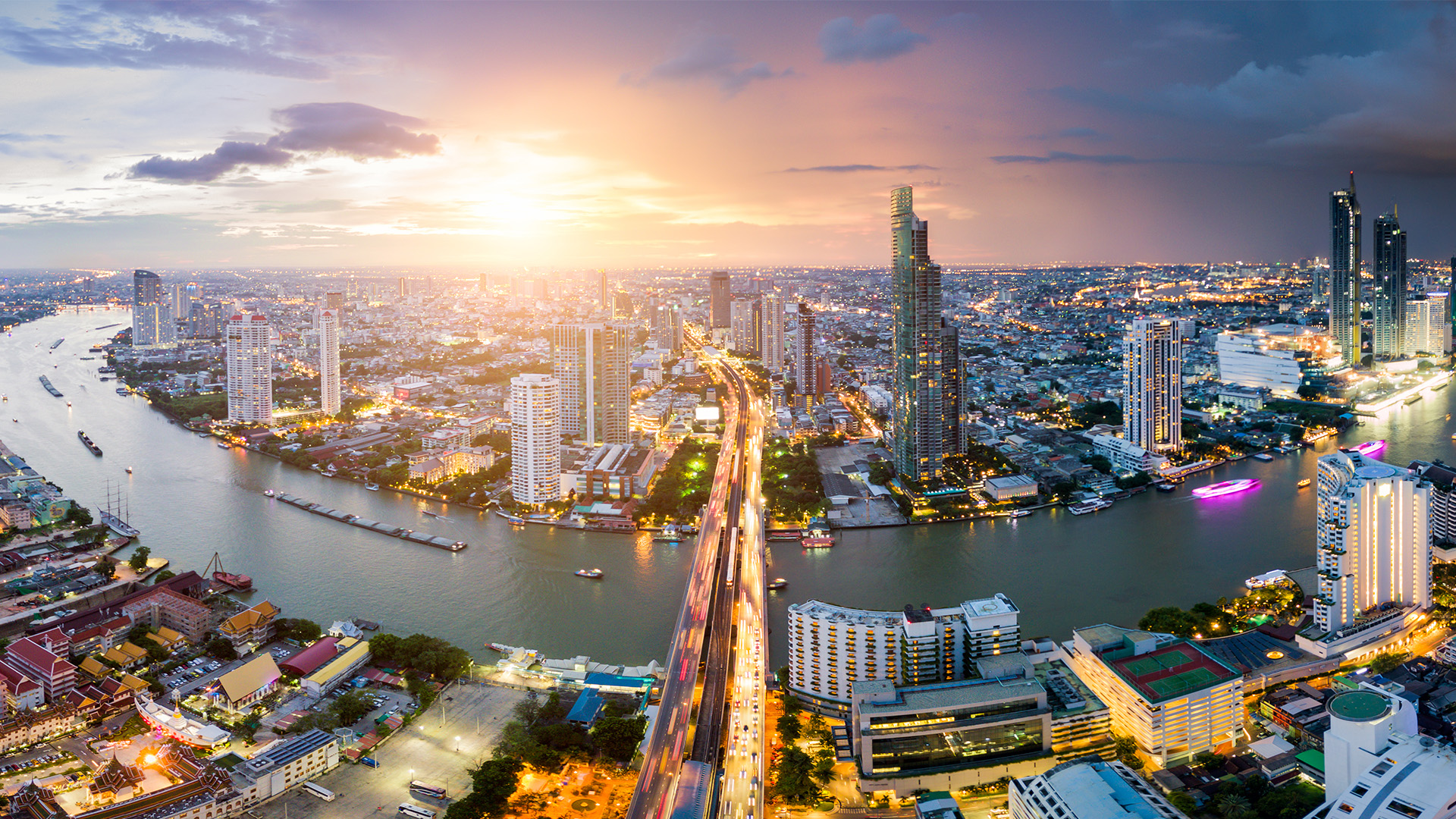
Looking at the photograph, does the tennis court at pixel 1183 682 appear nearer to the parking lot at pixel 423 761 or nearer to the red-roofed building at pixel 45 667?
the parking lot at pixel 423 761

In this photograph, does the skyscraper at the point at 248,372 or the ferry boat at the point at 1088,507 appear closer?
the ferry boat at the point at 1088,507

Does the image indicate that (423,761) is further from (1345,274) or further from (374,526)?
(1345,274)

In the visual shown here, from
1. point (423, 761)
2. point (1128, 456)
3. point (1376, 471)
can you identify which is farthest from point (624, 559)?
point (1128, 456)

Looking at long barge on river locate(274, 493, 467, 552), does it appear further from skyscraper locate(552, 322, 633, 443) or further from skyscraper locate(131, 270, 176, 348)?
skyscraper locate(131, 270, 176, 348)

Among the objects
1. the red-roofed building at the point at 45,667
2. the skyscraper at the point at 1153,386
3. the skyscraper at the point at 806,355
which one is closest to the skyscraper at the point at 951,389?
the skyscraper at the point at 1153,386

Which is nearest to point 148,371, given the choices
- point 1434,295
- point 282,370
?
point 282,370
